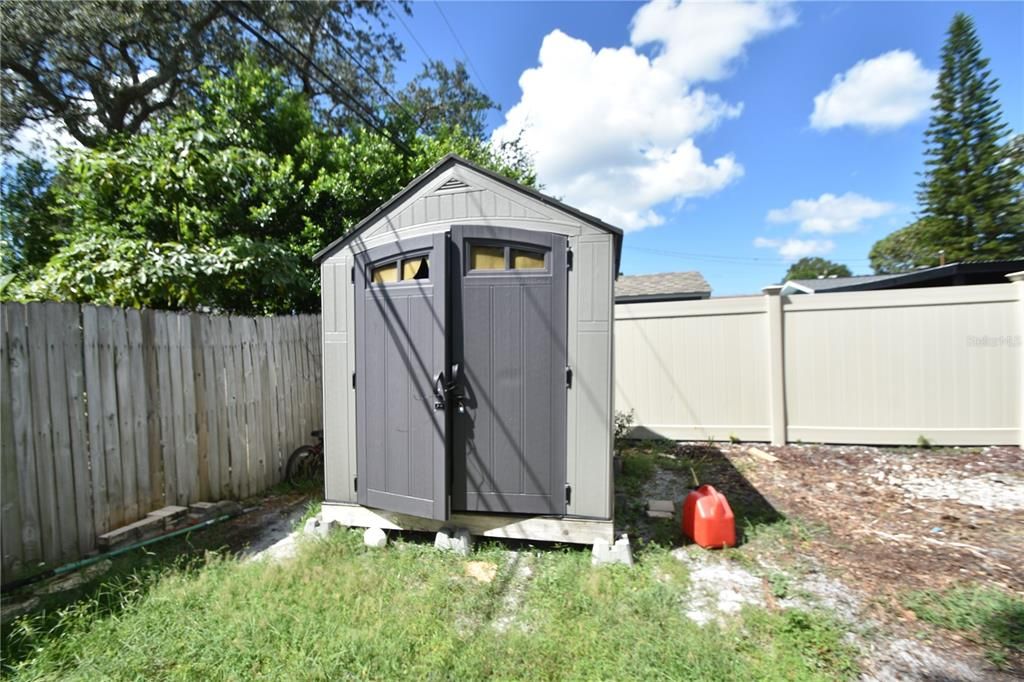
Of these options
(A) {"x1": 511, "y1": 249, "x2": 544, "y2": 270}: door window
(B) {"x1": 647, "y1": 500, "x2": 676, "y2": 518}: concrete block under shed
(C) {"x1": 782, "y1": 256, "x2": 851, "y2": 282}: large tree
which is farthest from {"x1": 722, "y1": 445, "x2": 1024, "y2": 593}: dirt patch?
(C) {"x1": 782, "y1": 256, "x2": 851, "y2": 282}: large tree

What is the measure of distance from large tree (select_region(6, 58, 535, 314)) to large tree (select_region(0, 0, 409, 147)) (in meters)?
1.37

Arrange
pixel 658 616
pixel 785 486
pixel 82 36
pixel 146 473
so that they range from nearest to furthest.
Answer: pixel 658 616
pixel 146 473
pixel 785 486
pixel 82 36

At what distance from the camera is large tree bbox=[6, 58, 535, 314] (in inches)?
175

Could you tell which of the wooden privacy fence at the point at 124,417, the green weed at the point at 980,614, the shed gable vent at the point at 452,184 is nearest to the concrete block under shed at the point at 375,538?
the wooden privacy fence at the point at 124,417

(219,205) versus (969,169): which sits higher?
(969,169)

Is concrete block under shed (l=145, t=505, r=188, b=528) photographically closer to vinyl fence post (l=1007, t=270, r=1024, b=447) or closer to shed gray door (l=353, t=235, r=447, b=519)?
shed gray door (l=353, t=235, r=447, b=519)

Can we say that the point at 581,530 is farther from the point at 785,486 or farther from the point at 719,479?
the point at 785,486

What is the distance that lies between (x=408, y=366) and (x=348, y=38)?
35.9 ft

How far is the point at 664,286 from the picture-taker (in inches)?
620

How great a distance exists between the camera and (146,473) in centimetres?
341

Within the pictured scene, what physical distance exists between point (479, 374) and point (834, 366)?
4724mm

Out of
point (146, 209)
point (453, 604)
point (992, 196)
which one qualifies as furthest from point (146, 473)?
point (992, 196)

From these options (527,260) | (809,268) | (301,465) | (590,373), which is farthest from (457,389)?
(809,268)

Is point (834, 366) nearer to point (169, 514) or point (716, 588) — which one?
point (716, 588)
